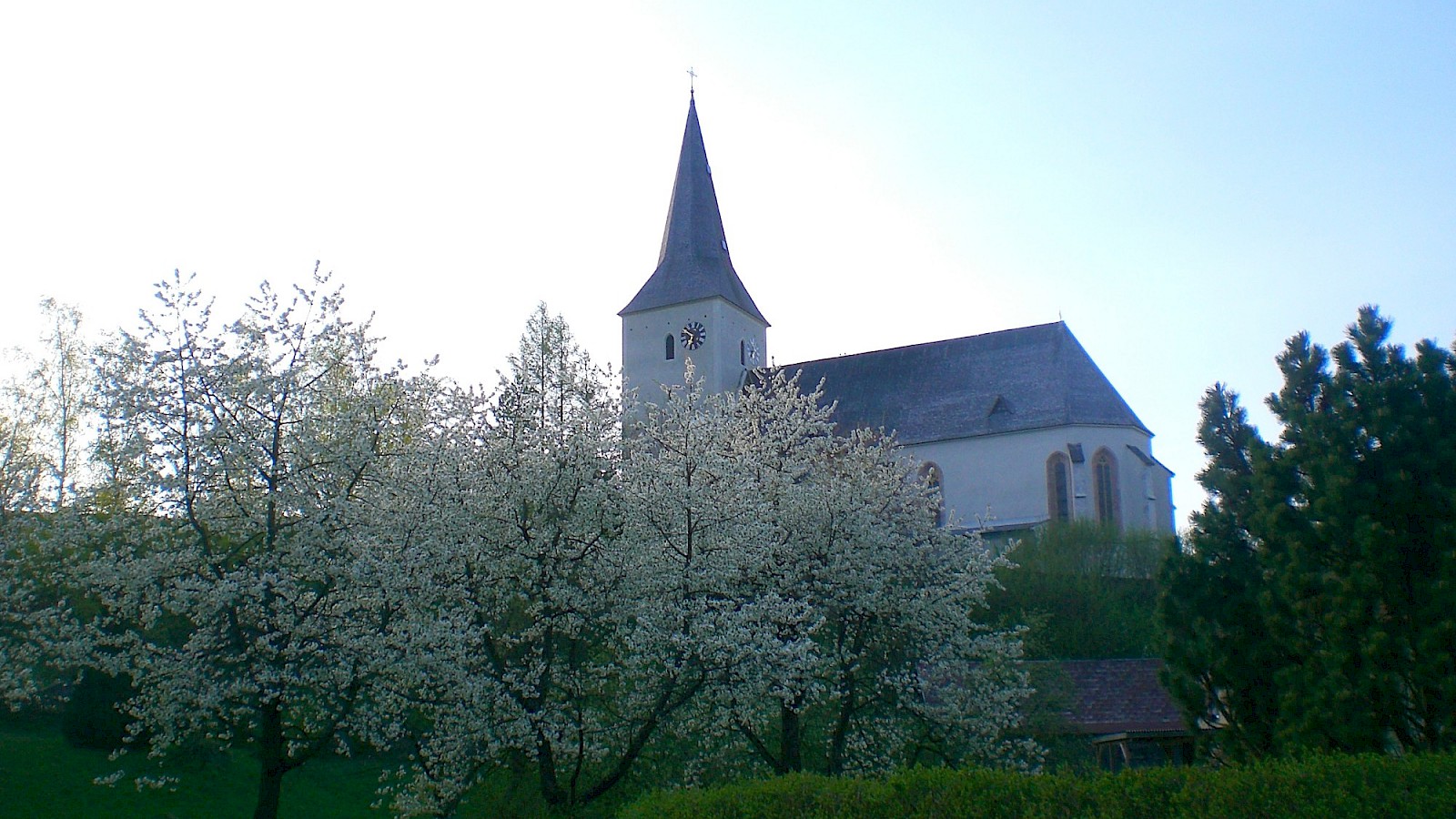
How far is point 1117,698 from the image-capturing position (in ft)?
74.1

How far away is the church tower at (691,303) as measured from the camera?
53491 mm

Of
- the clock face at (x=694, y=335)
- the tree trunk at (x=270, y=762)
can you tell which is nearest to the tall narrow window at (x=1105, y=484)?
the clock face at (x=694, y=335)

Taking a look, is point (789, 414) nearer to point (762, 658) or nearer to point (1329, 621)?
point (762, 658)

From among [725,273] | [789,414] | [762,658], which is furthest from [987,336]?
[762,658]

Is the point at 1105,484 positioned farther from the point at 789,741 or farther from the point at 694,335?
the point at 789,741

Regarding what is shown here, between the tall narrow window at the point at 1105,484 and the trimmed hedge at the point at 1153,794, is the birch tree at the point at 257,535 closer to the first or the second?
the trimmed hedge at the point at 1153,794

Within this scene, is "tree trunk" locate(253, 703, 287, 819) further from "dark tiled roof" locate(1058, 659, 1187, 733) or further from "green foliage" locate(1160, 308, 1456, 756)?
"dark tiled roof" locate(1058, 659, 1187, 733)

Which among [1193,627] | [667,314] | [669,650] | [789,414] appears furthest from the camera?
[667,314]

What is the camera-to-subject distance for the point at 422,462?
13586 mm

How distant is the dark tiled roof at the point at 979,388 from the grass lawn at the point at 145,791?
26.9 m

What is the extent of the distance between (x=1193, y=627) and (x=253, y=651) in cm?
1160

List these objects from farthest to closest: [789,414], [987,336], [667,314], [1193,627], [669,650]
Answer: [667,314] → [987,336] → [789,414] → [1193,627] → [669,650]

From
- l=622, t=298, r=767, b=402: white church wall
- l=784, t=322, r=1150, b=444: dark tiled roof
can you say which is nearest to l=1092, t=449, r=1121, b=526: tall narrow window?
l=784, t=322, r=1150, b=444: dark tiled roof

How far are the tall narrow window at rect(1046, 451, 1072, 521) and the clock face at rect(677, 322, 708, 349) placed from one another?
16446mm
